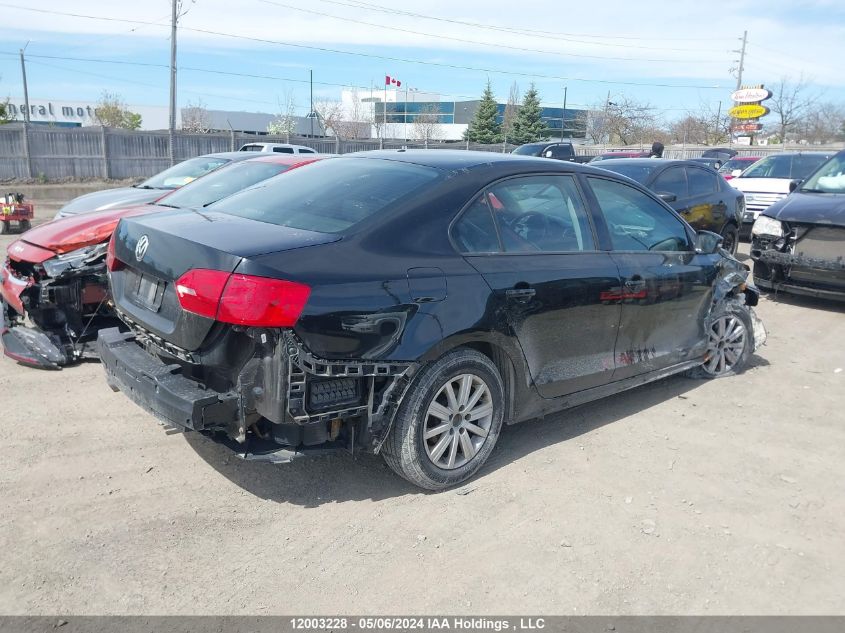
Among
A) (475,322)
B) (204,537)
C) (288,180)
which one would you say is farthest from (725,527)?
(288,180)

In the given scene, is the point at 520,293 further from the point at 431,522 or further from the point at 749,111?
the point at 749,111

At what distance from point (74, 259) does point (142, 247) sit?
210 cm

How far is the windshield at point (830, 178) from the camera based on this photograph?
30.3ft

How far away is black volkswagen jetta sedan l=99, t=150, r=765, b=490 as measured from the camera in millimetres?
3188

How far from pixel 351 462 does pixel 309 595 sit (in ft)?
4.21

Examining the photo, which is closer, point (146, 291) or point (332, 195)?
point (146, 291)

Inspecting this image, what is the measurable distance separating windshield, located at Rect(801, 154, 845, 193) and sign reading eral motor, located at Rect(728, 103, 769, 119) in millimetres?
47457

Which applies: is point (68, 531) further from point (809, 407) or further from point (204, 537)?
point (809, 407)

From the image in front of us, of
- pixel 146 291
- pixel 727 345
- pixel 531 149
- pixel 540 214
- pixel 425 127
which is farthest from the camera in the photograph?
pixel 425 127

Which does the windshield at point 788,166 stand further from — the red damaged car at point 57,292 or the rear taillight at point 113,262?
the rear taillight at point 113,262

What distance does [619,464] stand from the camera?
4.28 meters

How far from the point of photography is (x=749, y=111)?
51.9m

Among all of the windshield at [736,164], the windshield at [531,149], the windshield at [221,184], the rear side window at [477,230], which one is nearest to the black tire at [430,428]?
the rear side window at [477,230]

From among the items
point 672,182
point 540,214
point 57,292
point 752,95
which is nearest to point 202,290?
point 540,214
